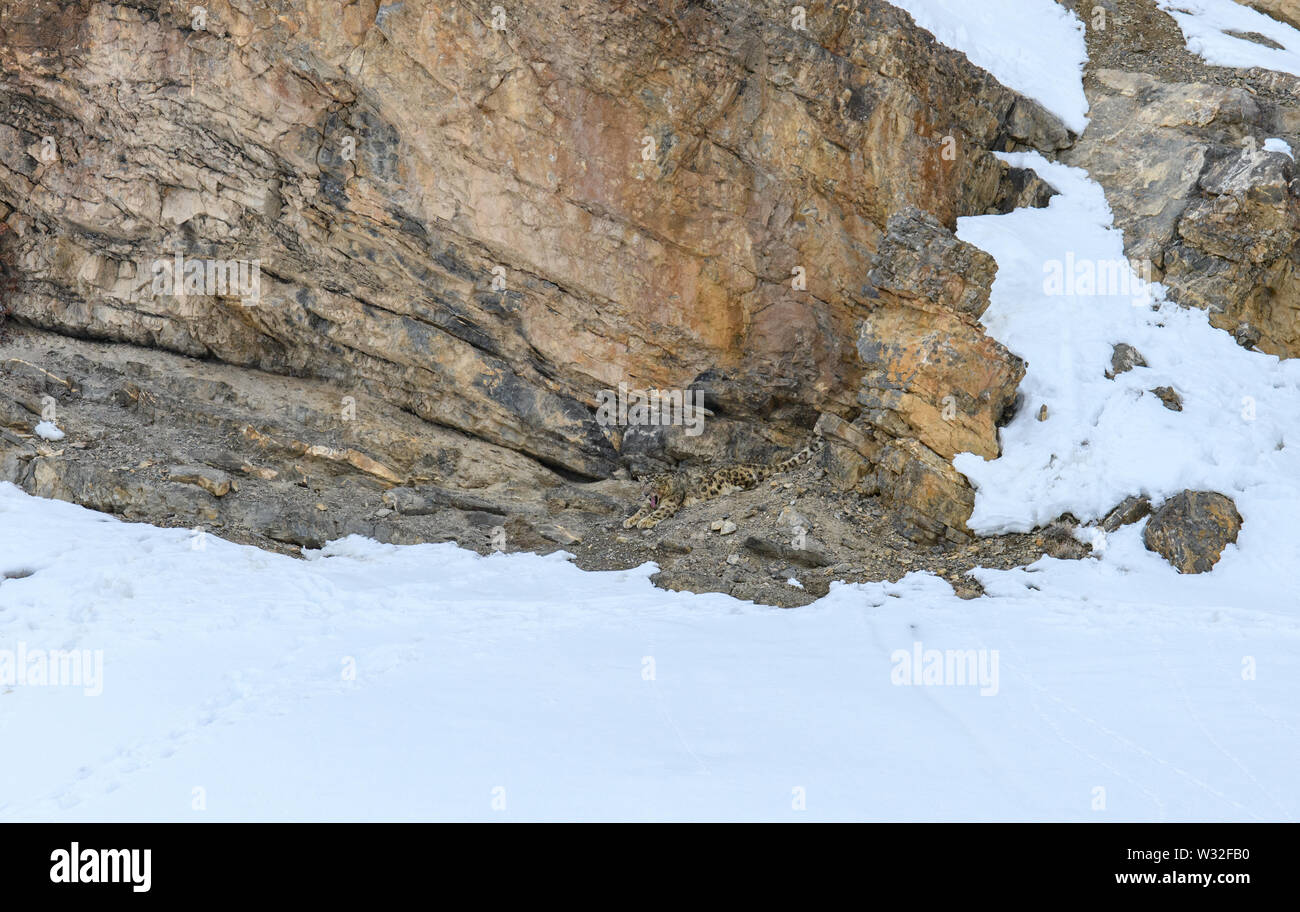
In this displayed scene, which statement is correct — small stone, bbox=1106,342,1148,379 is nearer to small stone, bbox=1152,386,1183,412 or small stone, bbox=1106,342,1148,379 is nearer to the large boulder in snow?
small stone, bbox=1152,386,1183,412

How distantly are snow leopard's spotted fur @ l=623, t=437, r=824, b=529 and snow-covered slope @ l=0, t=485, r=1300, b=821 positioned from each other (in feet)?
7.02

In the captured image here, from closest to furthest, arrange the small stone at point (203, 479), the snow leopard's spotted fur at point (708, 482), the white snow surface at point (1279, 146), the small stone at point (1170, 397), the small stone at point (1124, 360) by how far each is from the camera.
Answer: the small stone at point (1170, 397) < the small stone at point (1124, 360) < the small stone at point (203, 479) < the white snow surface at point (1279, 146) < the snow leopard's spotted fur at point (708, 482)

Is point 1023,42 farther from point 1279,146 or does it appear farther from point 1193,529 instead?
point 1193,529

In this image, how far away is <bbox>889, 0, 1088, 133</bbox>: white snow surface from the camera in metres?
15.9

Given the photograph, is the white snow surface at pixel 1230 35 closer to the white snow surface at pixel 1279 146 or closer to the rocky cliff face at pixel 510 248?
the rocky cliff face at pixel 510 248

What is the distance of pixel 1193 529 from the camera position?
1130 cm

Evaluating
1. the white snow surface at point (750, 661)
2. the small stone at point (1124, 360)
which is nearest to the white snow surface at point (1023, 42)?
the white snow surface at point (750, 661)

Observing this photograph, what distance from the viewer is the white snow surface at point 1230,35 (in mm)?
16594

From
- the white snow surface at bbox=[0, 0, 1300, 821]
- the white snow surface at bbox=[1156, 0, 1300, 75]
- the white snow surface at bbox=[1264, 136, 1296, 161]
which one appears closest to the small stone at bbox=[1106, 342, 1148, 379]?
the white snow surface at bbox=[0, 0, 1300, 821]

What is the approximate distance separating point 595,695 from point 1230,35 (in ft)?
58.7

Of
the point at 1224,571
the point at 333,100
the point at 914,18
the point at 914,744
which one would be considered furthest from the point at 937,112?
the point at 914,744

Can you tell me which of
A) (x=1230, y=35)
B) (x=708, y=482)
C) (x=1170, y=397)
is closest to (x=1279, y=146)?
(x=1230, y=35)

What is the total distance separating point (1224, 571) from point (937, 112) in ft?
27.1

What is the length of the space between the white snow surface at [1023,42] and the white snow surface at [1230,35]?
1.98m
